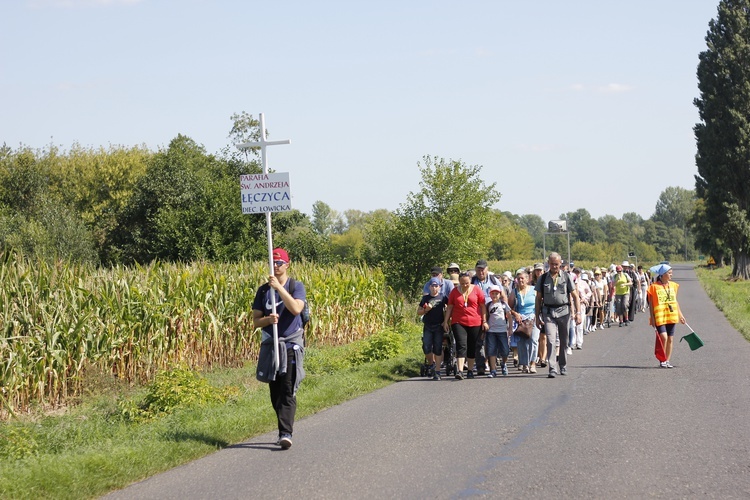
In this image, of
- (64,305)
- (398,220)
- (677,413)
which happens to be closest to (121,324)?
(64,305)

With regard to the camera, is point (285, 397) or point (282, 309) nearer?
point (285, 397)

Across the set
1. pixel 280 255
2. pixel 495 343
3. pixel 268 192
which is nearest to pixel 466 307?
pixel 495 343

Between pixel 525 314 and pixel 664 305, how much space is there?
7.73ft

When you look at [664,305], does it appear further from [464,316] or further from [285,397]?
[285,397]

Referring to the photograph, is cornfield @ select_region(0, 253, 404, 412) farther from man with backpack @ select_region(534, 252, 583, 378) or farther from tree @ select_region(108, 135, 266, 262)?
tree @ select_region(108, 135, 266, 262)

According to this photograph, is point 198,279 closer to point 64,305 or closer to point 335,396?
point 64,305

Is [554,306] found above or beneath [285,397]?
above

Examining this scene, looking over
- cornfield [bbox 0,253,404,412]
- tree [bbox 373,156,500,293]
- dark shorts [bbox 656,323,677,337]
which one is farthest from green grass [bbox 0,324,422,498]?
tree [bbox 373,156,500,293]

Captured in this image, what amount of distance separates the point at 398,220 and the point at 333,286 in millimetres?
7519

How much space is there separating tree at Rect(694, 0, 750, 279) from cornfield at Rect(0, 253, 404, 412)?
162 ft

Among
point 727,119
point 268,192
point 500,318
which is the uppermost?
point 727,119

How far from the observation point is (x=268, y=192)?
1041 centimetres

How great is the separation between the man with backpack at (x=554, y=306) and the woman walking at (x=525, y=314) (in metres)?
0.57

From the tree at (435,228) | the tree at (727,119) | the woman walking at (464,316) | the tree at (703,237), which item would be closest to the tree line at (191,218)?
the tree at (435,228)
